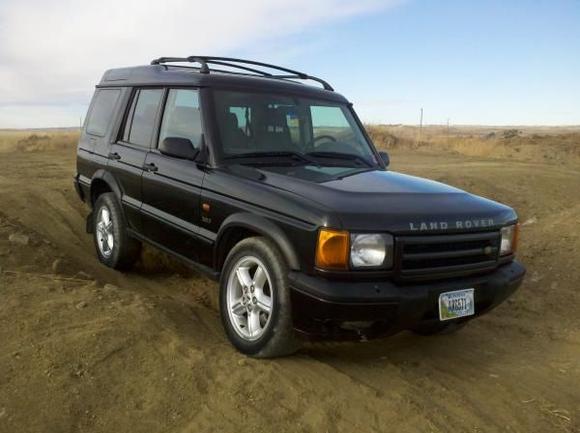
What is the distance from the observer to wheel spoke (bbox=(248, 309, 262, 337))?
3.67 metres

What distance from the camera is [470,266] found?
359 centimetres

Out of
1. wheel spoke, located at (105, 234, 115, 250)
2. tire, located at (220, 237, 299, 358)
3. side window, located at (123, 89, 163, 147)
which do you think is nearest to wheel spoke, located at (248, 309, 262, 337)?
tire, located at (220, 237, 299, 358)

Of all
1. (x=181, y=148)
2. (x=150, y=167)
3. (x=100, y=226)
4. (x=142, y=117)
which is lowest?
(x=100, y=226)

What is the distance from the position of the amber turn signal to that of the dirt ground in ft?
2.49

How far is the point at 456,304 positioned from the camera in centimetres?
346

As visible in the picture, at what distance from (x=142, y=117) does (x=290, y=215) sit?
2.51 m

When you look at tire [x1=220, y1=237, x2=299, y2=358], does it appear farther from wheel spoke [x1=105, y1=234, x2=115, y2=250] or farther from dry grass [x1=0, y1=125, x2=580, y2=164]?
dry grass [x1=0, y1=125, x2=580, y2=164]

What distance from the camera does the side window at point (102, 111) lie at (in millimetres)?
5844

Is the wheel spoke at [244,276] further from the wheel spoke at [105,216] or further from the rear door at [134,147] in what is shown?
the wheel spoke at [105,216]

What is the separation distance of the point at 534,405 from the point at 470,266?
0.90m

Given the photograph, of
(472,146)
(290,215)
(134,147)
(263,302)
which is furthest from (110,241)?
(472,146)

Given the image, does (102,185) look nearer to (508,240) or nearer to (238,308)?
(238,308)

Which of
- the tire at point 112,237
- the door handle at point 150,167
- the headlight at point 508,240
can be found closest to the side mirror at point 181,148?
the door handle at point 150,167

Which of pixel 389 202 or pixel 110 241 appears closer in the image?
pixel 389 202
